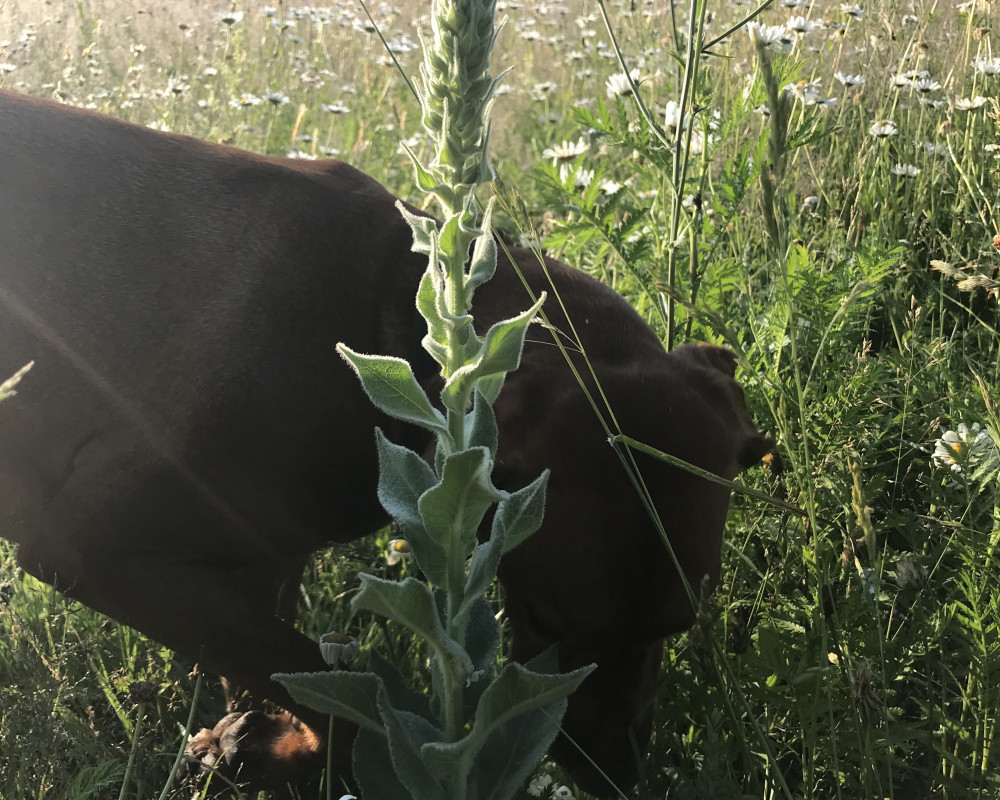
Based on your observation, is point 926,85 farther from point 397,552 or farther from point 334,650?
point 334,650

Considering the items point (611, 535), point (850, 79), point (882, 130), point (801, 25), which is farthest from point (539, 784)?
point (850, 79)

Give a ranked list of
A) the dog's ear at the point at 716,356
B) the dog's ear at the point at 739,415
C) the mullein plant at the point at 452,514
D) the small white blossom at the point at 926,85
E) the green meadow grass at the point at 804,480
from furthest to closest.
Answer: the small white blossom at the point at 926,85
the dog's ear at the point at 716,356
the dog's ear at the point at 739,415
the green meadow grass at the point at 804,480
the mullein plant at the point at 452,514

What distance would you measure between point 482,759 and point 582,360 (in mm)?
999

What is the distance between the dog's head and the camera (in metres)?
1.99

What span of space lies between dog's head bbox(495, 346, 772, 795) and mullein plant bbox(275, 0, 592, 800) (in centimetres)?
59

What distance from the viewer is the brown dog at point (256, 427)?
6.70 feet

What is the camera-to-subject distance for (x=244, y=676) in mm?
2119

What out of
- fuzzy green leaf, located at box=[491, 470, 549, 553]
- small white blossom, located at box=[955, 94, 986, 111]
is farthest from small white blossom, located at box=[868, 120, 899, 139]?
fuzzy green leaf, located at box=[491, 470, 549, 553]

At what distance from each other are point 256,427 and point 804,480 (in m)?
1.22

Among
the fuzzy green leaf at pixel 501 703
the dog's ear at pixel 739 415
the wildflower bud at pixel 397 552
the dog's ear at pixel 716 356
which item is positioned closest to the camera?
the fuzzy green leaf at pixel 501 703

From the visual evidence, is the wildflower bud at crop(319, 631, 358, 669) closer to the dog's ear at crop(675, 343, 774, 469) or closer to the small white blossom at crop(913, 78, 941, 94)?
the dog's ear at crop(675, 343, 774, 469)

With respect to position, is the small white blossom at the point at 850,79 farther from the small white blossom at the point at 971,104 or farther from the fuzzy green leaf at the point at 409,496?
the fuzzy green leaf at the point at 409,496

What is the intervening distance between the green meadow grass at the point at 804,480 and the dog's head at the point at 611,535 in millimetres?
73

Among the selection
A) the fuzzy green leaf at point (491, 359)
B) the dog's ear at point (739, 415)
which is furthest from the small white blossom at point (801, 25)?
the fuzzy green leaf at point (491, 359)
